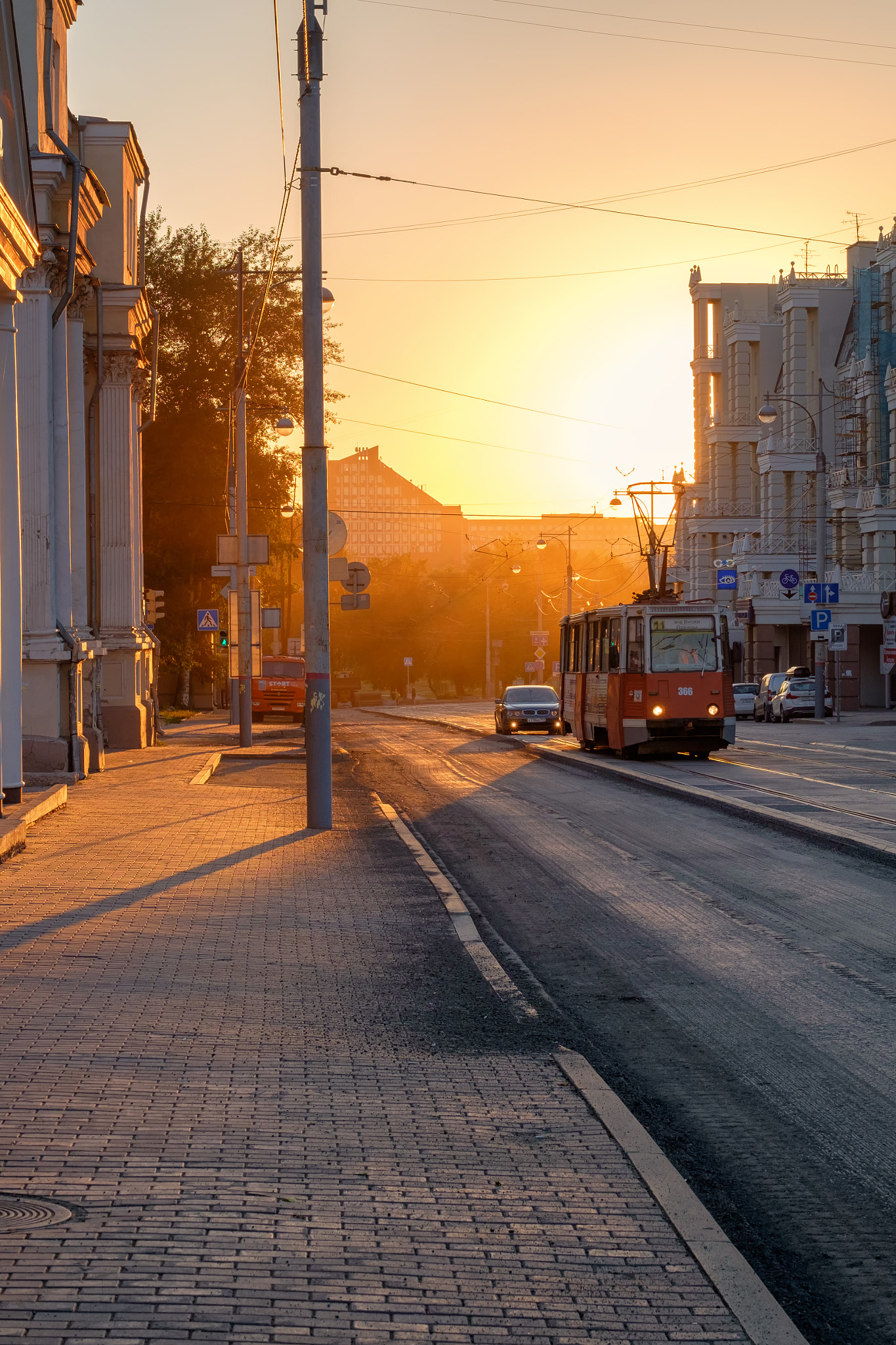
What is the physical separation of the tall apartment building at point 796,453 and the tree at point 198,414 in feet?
58.7

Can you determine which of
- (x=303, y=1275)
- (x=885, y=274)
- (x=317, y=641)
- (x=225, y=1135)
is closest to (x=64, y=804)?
(x=317, y=641)

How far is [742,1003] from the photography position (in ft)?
25.7

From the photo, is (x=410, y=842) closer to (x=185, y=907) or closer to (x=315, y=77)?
(x=185, y=907)

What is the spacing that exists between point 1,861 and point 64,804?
5.11 m

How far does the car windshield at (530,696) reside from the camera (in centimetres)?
4141

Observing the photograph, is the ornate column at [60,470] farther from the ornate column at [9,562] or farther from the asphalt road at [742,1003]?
the asphalt road at [742,1003]

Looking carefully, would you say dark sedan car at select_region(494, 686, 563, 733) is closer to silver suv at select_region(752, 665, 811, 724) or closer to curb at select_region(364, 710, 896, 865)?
curb at select_region(364, 710, 896, 865)

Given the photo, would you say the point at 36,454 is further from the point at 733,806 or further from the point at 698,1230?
the point at 698,1230

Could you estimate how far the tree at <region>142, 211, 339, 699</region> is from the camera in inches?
1967

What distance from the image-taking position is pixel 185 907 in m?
10.5

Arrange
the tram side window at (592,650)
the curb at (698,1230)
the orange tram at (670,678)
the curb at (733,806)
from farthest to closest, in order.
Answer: the tram side window at (592,650) < the orange tram at (670,678) < the curb at (733,806) < the curb at (698,1230)

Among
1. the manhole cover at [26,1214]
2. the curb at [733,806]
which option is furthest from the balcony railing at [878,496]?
the manhole cover at [26,1214]

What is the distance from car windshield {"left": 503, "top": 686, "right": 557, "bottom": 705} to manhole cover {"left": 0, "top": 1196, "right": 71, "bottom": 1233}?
36685mm

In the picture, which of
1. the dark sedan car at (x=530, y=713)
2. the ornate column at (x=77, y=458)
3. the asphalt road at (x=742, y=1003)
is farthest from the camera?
the dark sedan car at (x=530, y=713)
